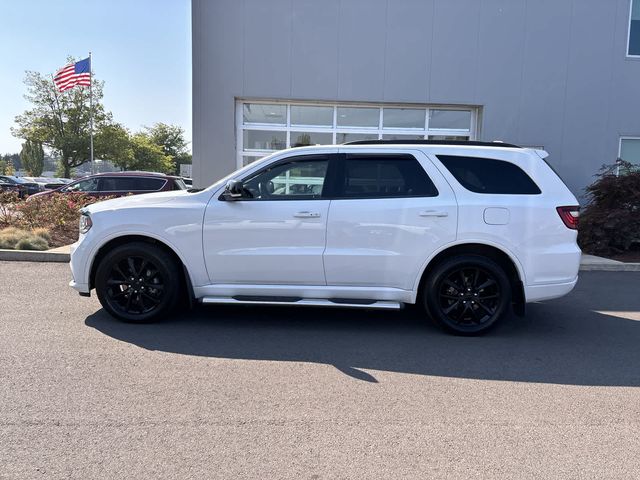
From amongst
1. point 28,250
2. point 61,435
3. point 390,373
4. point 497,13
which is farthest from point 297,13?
point 61,435

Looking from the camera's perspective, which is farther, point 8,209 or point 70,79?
point 70,79

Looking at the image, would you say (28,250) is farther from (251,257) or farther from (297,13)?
(297,13)

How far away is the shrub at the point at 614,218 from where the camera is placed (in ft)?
33.6

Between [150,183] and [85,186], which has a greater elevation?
[150,183]

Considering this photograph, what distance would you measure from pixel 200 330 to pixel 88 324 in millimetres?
1221

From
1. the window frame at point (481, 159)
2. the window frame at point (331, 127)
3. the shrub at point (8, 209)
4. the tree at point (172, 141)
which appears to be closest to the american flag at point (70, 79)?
the shrub at point (8, 209)

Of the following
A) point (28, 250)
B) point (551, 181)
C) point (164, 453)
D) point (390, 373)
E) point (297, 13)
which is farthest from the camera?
point (297, 13)

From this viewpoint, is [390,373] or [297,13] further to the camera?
[297,13]

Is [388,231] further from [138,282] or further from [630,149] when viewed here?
[630,149]

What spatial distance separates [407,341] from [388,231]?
1133 mm

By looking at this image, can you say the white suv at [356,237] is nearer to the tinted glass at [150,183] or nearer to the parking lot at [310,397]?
the parking lot at [310,397]

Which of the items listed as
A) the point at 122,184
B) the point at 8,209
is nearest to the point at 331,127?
the point at 122,184

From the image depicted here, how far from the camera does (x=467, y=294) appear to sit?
5051 mm

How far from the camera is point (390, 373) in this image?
4090 millimetres
